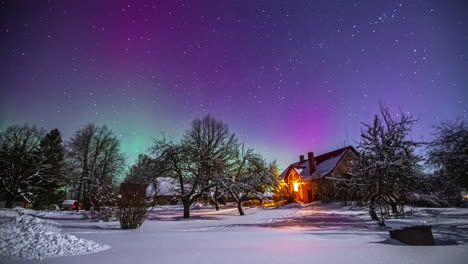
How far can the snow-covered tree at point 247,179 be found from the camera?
25.1 metres

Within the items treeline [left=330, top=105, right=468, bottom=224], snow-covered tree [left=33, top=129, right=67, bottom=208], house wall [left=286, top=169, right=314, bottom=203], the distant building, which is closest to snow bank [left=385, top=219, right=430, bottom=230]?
treeline [left=330, top=105, right=468, bottom=224]

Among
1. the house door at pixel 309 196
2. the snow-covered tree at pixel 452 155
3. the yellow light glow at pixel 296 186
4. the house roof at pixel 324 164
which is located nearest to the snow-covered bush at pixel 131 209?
the snow-covered tree at pixel 452 155

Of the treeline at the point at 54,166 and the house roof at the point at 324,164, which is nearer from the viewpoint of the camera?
the treeline at the point at 54,166

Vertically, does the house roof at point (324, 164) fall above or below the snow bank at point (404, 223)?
above

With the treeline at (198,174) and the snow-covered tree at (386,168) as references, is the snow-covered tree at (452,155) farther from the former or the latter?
the treeline at (198,174)

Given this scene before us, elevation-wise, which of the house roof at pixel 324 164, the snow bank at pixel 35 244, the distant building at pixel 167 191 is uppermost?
the house roof at pixel 324 164

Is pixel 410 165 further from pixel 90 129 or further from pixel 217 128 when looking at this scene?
pixel 90 129

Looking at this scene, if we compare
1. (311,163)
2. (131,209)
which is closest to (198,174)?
(131,209)

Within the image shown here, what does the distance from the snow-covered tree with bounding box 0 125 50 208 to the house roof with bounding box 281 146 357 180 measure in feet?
128

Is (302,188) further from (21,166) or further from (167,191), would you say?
(21,166)

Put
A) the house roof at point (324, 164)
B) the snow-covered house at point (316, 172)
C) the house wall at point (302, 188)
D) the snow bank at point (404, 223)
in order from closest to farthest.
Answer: the snow bank at point (404, 223) < the snow-covered house at point (316, 172) < the house roof at point (324, 164) < the house wall at point (302, 188)

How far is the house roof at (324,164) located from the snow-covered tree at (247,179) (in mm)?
14949

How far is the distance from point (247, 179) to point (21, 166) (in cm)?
2876

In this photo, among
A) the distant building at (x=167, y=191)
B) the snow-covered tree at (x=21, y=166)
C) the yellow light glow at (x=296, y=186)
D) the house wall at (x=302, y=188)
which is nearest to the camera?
the distant building at (x=167, y=191)
